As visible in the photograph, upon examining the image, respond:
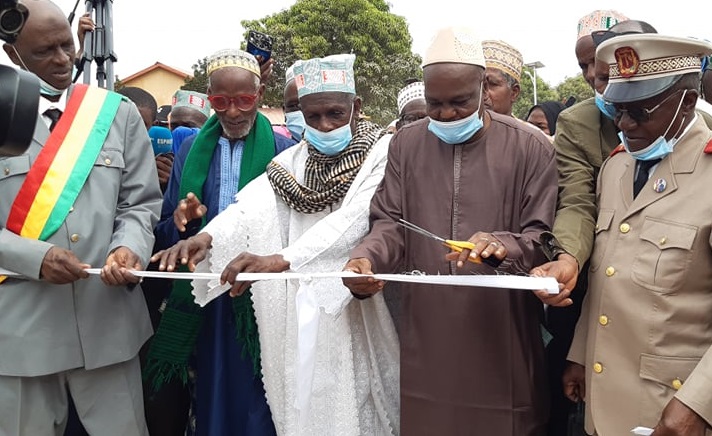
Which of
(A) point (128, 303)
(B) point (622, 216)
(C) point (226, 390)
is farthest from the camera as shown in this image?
(C) point (226, 390)

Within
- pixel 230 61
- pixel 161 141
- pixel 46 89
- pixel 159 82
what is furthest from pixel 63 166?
pixel 159 82

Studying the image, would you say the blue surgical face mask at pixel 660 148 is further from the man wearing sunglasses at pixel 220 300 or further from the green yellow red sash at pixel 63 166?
the green yellow red sash at pixel 63 166

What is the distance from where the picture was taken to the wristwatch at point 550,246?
2641mm

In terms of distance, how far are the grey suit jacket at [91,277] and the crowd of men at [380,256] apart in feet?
0.03

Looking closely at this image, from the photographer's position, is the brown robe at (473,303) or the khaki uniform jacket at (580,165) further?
the brown robe at (473,303)

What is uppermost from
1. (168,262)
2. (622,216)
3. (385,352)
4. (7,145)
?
(7,145)

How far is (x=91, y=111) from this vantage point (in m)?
3.31

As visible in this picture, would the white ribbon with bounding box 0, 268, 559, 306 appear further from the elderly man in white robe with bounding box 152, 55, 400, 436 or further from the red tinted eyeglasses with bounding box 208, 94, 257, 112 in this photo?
the red tinted eyeglasses with bounding box 208, 94, 257, 112

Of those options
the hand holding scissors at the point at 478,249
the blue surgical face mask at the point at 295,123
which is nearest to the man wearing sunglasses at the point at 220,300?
the hand holding scissors at the point at 478,249

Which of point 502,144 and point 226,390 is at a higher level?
point 502,144

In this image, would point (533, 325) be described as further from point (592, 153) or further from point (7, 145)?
point (7, 145)

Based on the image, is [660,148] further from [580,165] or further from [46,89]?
[46,89]

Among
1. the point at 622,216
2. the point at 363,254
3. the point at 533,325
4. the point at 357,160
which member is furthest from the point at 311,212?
the point at 622,216

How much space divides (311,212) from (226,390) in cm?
106
